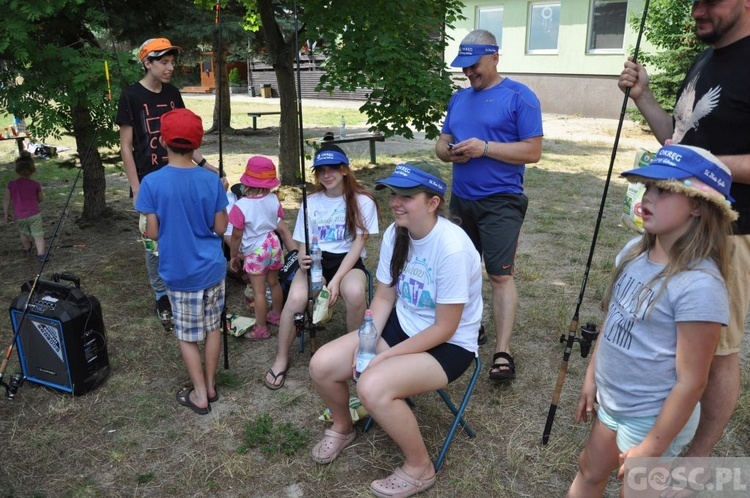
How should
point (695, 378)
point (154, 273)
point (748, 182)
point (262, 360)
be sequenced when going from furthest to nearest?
point (154, 273)
point (262, 360)
point (748, 182)
point (695, 378)

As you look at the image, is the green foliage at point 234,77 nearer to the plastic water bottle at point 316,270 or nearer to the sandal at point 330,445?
the plastic water bottle at point 316,270

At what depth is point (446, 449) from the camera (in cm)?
282

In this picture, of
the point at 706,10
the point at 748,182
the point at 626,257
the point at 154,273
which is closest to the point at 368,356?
the point at 626,257

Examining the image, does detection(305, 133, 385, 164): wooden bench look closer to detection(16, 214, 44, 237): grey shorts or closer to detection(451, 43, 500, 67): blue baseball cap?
detection(16, 214, 44, 237): grey shorts

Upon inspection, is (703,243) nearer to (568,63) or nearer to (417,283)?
(417,283)

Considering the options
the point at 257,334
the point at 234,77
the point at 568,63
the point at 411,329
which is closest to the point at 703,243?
the point at 411,329

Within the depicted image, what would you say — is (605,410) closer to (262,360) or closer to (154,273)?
(262,360)

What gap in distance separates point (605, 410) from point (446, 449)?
3.07ft

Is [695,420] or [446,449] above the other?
[695,420]

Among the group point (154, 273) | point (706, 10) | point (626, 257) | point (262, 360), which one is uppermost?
Result: point (706, 10)

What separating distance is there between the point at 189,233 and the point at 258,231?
95cm

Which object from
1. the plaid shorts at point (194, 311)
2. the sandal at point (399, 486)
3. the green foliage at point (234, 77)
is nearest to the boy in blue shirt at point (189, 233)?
the plaid shorts at point (194, 311)

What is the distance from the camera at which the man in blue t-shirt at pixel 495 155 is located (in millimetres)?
3479

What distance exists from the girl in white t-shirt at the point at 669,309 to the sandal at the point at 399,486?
912 millimetres
